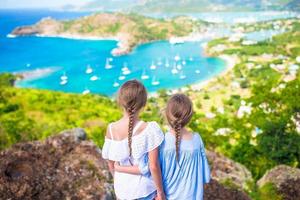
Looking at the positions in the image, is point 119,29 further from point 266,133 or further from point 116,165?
point 116,165

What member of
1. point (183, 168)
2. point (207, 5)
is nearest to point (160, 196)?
point (183, 168)

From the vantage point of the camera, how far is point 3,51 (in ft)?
233

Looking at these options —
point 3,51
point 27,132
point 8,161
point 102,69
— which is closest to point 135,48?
point 102,69

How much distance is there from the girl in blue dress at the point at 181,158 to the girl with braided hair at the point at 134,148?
7 cm

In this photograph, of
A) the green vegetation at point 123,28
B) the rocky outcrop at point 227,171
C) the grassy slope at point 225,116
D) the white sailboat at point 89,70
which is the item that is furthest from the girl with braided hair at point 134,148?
the green vegetation at point 123,28

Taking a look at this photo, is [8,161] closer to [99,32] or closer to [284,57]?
[284,57]

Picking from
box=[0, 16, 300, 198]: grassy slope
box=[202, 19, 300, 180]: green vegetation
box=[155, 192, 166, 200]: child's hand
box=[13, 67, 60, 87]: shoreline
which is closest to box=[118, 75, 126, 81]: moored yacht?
box=[13, 67, 60, 87]: shoreline

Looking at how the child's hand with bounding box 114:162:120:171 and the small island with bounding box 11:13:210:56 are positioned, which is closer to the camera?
the child's hand with bounding box 114:162:120:171

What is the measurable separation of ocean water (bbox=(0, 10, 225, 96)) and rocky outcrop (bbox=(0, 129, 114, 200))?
1234 inches

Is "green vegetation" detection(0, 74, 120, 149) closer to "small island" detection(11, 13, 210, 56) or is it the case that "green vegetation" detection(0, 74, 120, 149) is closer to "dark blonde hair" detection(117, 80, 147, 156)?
"dark blonde hair" detection(117, 80, 147, 156)

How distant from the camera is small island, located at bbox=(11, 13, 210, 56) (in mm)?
73188

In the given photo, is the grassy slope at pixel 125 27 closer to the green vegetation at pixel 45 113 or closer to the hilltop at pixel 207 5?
the green vegetation at pixel 45 113

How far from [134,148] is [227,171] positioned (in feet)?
17.3

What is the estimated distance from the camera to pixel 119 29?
252 feet
